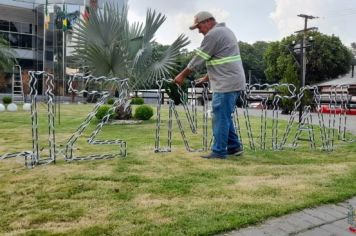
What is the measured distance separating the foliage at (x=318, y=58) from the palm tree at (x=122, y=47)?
103 feet

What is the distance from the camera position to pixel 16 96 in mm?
34031

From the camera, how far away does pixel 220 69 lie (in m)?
A: 5.72

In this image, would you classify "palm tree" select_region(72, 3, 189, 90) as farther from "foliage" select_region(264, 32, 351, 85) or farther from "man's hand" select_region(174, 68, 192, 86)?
"foliage" select_region(264, 32, 351, 85)

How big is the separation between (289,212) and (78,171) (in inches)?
96.7

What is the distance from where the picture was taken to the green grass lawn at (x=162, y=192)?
117 inches

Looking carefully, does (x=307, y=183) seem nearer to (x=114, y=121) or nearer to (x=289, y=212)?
(x=289, y=212)

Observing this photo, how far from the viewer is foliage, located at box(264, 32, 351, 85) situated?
44.3m

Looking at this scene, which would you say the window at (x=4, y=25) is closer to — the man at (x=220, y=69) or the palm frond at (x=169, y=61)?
the palm frond at (x=169, y=61)

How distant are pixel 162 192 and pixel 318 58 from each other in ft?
145

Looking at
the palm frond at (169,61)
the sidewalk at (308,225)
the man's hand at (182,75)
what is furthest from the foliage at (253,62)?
the sidewalk at (308,225)

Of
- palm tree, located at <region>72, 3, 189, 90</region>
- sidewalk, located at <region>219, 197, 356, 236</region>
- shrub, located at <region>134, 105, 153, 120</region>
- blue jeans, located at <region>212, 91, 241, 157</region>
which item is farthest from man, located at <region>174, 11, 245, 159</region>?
shrub, located at <region>134, 105, 153, 120</region>

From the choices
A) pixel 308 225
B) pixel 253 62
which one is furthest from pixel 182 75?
pixel 253 62

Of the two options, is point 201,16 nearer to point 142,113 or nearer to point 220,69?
point 220,69

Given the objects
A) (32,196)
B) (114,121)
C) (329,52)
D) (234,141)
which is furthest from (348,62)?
(32,196)
